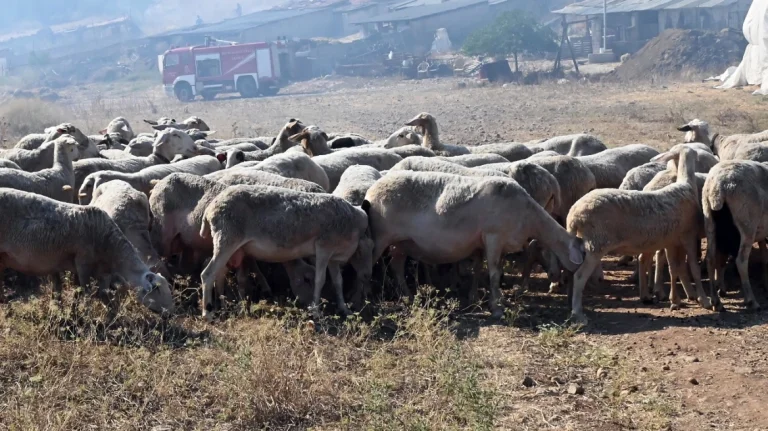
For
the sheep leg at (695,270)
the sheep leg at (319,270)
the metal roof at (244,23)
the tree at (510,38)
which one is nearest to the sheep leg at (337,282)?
the sheep leg at (319,270)

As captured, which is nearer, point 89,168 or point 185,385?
point 185,385

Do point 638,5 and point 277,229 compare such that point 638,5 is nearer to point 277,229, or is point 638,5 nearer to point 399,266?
point 399,266

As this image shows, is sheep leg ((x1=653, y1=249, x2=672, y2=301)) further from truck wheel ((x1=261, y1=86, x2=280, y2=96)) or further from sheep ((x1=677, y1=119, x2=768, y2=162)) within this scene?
truck wheel ((x1=261, y1=86, x2=280, y2=96))

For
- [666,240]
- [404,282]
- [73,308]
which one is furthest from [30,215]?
[666,240]

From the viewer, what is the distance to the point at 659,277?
979 centimetres

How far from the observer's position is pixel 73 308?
8.35m

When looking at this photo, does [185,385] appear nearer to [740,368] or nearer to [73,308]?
[73,308]

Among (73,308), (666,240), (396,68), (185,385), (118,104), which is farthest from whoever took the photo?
(396,68)

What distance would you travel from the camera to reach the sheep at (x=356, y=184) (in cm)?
1007

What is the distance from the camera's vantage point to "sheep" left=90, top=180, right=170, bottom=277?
9.34 metres

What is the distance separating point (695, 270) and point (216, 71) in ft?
145

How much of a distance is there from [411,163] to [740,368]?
472cm

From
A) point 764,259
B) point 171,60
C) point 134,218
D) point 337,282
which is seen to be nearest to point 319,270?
point 337,282

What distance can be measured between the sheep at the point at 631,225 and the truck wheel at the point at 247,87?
4354 centimetres
